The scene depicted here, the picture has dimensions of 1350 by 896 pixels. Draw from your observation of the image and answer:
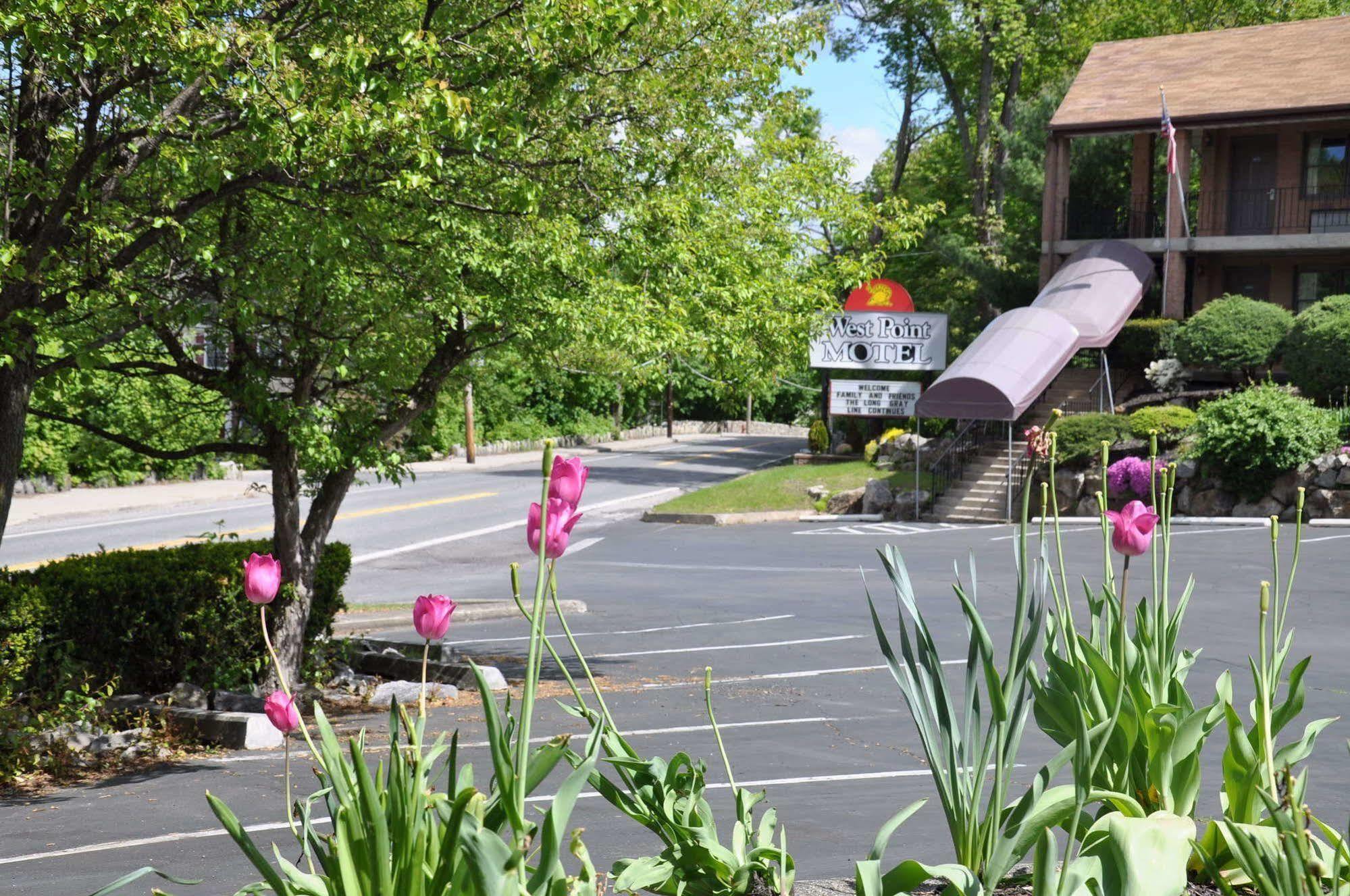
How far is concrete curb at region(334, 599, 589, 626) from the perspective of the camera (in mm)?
14594

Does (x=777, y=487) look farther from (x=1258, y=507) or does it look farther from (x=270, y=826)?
(x=270, y=826)

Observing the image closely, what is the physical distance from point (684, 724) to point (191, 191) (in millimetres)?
4876

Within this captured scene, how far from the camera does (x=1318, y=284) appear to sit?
29.5 meters

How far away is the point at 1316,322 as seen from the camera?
2411cm

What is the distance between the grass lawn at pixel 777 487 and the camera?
27.0 metres

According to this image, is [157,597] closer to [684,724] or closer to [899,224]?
[684,724]

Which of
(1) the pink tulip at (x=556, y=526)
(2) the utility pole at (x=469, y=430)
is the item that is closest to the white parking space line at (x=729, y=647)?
(1) the pink tulip at (x=556, y=526)

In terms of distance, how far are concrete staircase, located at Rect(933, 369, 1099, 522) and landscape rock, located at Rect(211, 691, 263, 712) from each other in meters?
17.0

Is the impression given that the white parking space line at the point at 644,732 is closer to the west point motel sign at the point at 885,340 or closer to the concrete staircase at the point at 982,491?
the concrete staircase at the point at 982,491

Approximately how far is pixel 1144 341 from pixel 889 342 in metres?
5.52

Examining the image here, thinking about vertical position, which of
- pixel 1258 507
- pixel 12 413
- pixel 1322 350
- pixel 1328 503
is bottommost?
pixel 1258 507

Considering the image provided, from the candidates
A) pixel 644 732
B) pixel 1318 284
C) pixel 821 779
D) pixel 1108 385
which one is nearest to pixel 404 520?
pixel 1108 385

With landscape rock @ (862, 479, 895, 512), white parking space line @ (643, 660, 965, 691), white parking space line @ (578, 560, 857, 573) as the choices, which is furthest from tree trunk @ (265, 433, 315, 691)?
landscape rock @ (862, 479, 895, 512)

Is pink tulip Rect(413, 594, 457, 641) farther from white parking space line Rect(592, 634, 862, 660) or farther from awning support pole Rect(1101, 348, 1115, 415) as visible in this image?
awning support pole Rect(1101, 348, 1115, 415)
